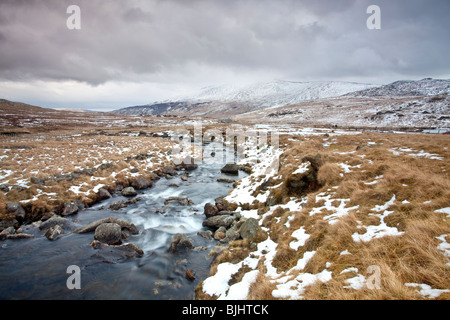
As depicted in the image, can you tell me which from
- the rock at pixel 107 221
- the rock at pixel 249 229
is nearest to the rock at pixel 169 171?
the rock at pixel 107 221

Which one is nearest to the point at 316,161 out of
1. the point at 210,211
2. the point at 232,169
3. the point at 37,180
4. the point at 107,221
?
the point at 210,211

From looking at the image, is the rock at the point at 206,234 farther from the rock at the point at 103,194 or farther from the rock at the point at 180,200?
the rock at the point at 103,194

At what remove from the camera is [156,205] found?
15.9 meters

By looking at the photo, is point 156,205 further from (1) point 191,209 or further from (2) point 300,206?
(2) point 300,206

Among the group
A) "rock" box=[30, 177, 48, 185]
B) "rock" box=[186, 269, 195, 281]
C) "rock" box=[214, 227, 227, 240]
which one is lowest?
"rock" box=[186, 269, 195, 281]

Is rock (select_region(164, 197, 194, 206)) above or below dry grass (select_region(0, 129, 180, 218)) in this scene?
below

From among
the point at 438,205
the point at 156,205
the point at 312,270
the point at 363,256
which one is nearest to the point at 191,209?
the point at 156,205

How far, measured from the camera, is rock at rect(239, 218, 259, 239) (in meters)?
9.71

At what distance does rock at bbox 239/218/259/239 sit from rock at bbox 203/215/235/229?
1.85 m

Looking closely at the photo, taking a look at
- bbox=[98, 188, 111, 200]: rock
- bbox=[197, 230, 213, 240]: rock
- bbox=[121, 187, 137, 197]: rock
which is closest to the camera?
bbox=[197, 230, 213, 240]: rock

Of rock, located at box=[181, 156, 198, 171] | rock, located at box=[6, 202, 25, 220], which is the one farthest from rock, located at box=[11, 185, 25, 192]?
rock, located at box=[181, 156, 198, 171]

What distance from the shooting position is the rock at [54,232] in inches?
423

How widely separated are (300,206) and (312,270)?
184 inches

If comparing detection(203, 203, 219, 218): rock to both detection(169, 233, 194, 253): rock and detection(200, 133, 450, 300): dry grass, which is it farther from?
detection(200, 133, 450, 300): dry grass
